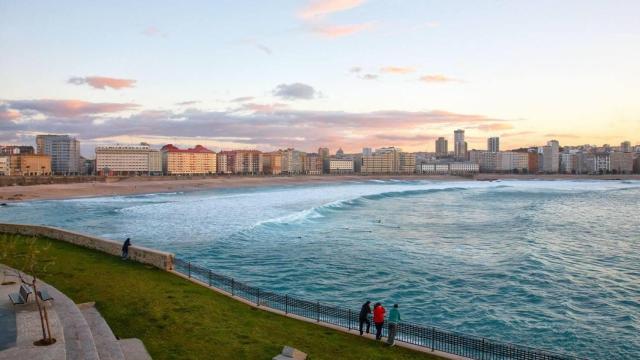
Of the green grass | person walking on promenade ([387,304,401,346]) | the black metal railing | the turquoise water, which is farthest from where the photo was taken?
the turquoise water

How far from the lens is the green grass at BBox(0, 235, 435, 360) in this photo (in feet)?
39.8

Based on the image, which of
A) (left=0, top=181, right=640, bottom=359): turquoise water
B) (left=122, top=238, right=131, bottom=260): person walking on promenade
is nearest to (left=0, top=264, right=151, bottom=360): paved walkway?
(left=122, top=238, right=131, bottom=260): person walking on promenade

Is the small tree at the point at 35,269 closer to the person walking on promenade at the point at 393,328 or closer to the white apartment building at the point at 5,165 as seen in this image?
the person walking on promenade at the point at 393,328

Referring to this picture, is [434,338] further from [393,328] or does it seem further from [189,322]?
[189,322]

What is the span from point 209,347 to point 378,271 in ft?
51.5

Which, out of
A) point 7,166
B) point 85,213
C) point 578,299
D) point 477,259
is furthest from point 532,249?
point 7,166

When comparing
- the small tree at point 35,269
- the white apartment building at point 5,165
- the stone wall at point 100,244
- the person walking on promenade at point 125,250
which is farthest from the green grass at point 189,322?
the white apartment building at point 5,165

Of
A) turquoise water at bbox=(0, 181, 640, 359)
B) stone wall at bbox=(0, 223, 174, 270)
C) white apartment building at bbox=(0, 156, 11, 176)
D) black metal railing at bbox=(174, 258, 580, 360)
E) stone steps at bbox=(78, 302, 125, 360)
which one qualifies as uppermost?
white apartment building at bbox=(0, 156, 11, 176)

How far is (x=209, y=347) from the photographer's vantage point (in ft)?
39.6

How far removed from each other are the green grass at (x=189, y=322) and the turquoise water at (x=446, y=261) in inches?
240

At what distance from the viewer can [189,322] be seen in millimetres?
13828

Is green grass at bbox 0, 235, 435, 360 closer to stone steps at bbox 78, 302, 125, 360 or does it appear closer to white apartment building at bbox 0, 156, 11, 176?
stone steps at bbox 78, 302, 125, 360

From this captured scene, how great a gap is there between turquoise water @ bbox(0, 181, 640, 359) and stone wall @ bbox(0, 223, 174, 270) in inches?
195

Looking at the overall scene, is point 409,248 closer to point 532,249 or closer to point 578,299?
point 532,249
